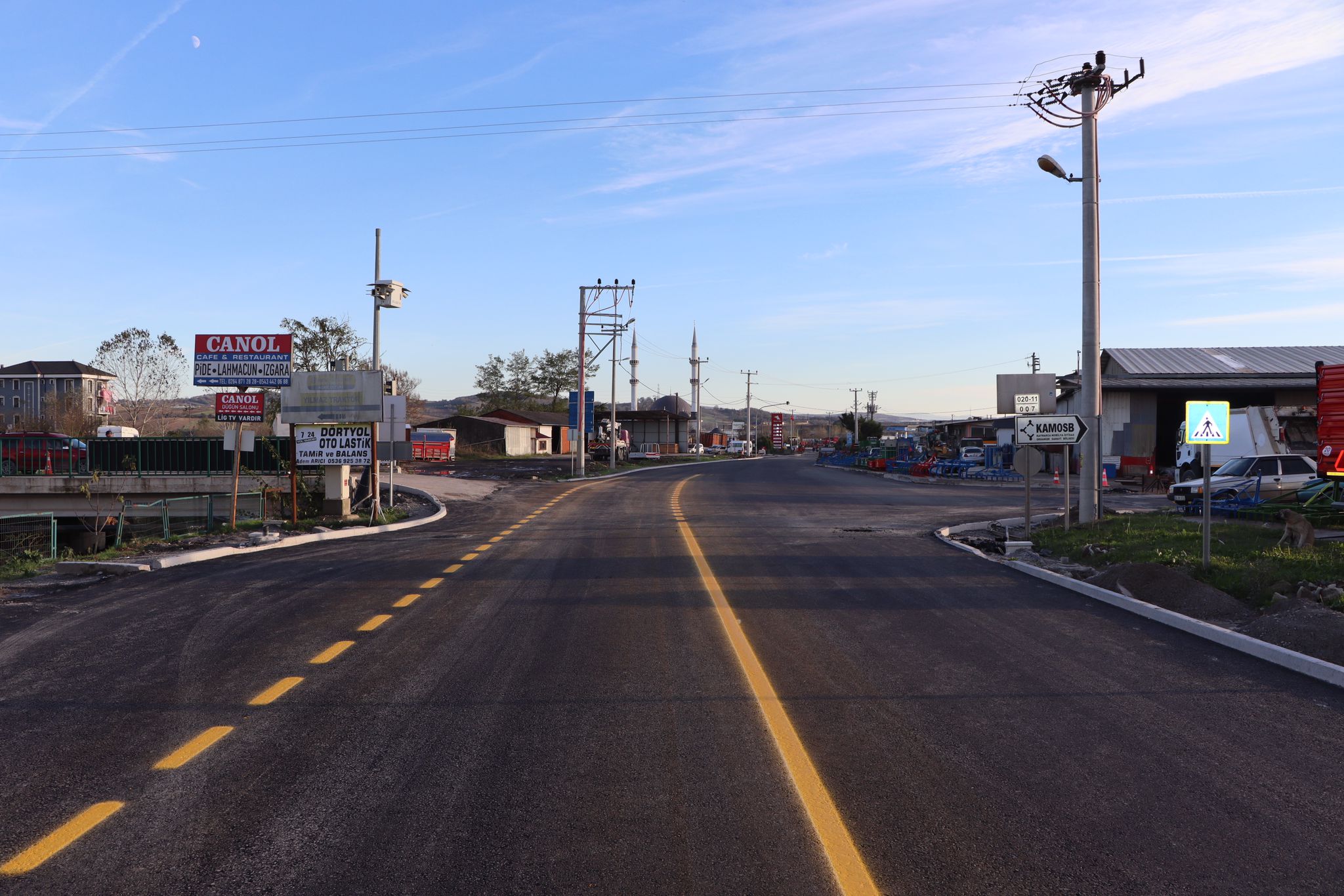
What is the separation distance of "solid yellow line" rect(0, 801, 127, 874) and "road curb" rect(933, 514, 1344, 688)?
8172mm

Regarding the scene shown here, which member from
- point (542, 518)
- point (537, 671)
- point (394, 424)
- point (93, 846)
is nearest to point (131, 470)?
point (394, 424)

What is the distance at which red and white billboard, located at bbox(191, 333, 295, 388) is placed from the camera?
65.8ft

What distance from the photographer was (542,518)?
2309 centimetres

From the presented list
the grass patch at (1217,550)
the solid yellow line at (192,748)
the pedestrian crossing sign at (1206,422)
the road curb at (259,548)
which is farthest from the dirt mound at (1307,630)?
the road curb at (259,548)

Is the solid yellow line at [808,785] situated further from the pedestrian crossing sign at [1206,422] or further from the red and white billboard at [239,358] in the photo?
the red and white billboard at [239,358]

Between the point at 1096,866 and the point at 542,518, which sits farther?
the point at 542,518

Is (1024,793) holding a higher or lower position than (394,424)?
lower

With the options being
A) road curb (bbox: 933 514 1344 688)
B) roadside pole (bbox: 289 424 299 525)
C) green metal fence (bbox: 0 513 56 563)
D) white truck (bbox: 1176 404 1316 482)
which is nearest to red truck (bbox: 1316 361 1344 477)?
road curb (bbox: 933 514 1344 688)

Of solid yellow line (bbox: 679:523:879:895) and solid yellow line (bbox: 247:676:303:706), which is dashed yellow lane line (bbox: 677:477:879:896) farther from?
solid yellow line (bbox: 247:676:303:706)

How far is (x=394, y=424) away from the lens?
23.6 m

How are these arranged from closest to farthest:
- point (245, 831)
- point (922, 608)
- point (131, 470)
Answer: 1. point (245, 831)
2. point (922, 608)
3. point (131, 470)

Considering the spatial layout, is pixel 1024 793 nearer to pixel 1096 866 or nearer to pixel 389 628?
pixel 1096 866

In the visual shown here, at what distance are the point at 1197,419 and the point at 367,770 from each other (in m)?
10.0

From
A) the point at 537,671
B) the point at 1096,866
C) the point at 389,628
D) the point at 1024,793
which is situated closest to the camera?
the point at 1096,866
